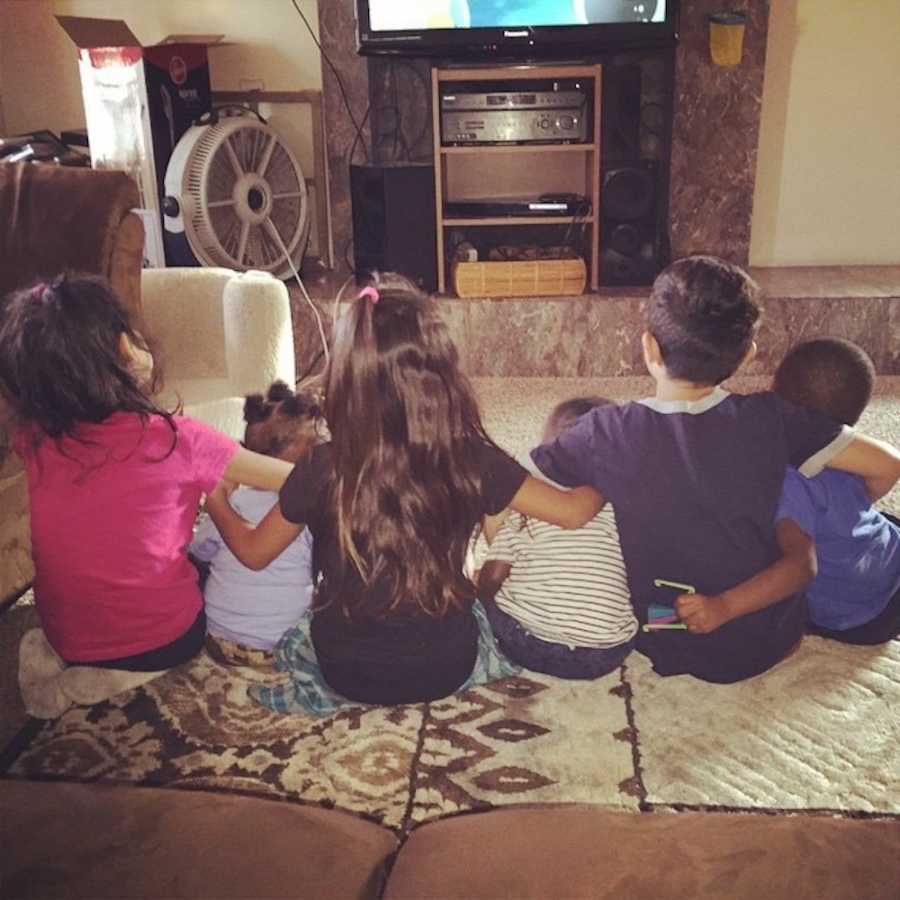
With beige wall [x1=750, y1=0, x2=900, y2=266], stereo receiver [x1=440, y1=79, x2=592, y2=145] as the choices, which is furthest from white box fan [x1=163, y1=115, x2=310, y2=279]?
beige wall [x1=750, y1=0, x2=900, y2=266]

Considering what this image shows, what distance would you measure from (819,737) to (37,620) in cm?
154

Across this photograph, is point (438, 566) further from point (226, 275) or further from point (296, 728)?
point (226, 275)

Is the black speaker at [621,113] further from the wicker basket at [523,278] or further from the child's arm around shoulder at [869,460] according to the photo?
the child's arm around shoulder at [869,460]

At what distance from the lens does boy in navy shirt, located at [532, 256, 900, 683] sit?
1636mm

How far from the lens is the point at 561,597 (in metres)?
1.77

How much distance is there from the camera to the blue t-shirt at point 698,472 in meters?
1.63

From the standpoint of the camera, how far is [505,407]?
3.31 m

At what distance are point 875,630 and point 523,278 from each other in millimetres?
1996

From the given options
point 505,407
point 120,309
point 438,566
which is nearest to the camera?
point 438,566

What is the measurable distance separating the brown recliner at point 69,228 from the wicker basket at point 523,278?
1451 millimetres

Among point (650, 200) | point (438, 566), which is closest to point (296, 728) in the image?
point (438, 566)

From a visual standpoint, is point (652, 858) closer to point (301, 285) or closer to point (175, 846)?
point (175, 846)

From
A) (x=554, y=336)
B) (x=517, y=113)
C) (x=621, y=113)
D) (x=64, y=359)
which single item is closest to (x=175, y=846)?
(x=64, y=359)

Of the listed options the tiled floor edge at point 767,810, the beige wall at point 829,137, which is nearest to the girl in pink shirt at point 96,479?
the tiled floor edge at point 767,810
